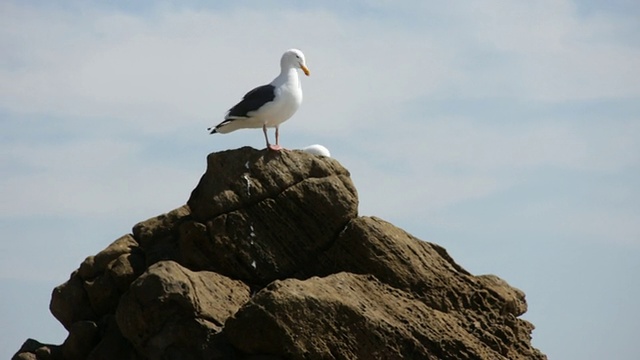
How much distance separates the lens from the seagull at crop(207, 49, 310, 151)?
870 inches

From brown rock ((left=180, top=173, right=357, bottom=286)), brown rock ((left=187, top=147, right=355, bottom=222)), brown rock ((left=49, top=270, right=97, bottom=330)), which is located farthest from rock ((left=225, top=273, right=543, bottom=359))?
brown rock ((left=49, top=270, right=97, bottom=330))

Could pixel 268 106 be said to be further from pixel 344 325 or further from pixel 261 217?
pixel 344 325

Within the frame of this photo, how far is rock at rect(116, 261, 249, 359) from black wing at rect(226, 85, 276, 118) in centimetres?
353

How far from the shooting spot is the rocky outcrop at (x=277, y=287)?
19.2 meters

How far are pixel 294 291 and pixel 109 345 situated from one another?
10.4 ft

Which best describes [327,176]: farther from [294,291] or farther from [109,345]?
[109,345]

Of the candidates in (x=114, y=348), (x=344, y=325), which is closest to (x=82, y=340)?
(x=114, y=348)

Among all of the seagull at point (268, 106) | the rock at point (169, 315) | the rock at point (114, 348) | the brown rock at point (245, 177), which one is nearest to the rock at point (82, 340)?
the rock at point (114, 348)

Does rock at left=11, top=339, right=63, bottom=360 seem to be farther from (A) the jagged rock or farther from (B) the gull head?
(B) the gull head

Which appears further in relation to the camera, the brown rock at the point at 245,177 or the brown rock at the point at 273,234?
the brown rock at the point at 245,177

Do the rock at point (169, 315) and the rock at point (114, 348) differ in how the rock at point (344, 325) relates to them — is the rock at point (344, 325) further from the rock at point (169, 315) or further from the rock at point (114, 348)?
the rock at point (114, 348)

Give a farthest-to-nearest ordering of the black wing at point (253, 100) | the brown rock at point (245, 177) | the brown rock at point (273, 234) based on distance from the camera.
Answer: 1. the black wing at point (253, 100)
2. the brown rock at point (245, 177)
3. the brown rock at point (273, 234)

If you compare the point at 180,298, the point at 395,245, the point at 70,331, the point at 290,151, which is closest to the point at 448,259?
the point at 395,245

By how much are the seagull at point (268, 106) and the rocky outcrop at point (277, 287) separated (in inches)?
36.7
